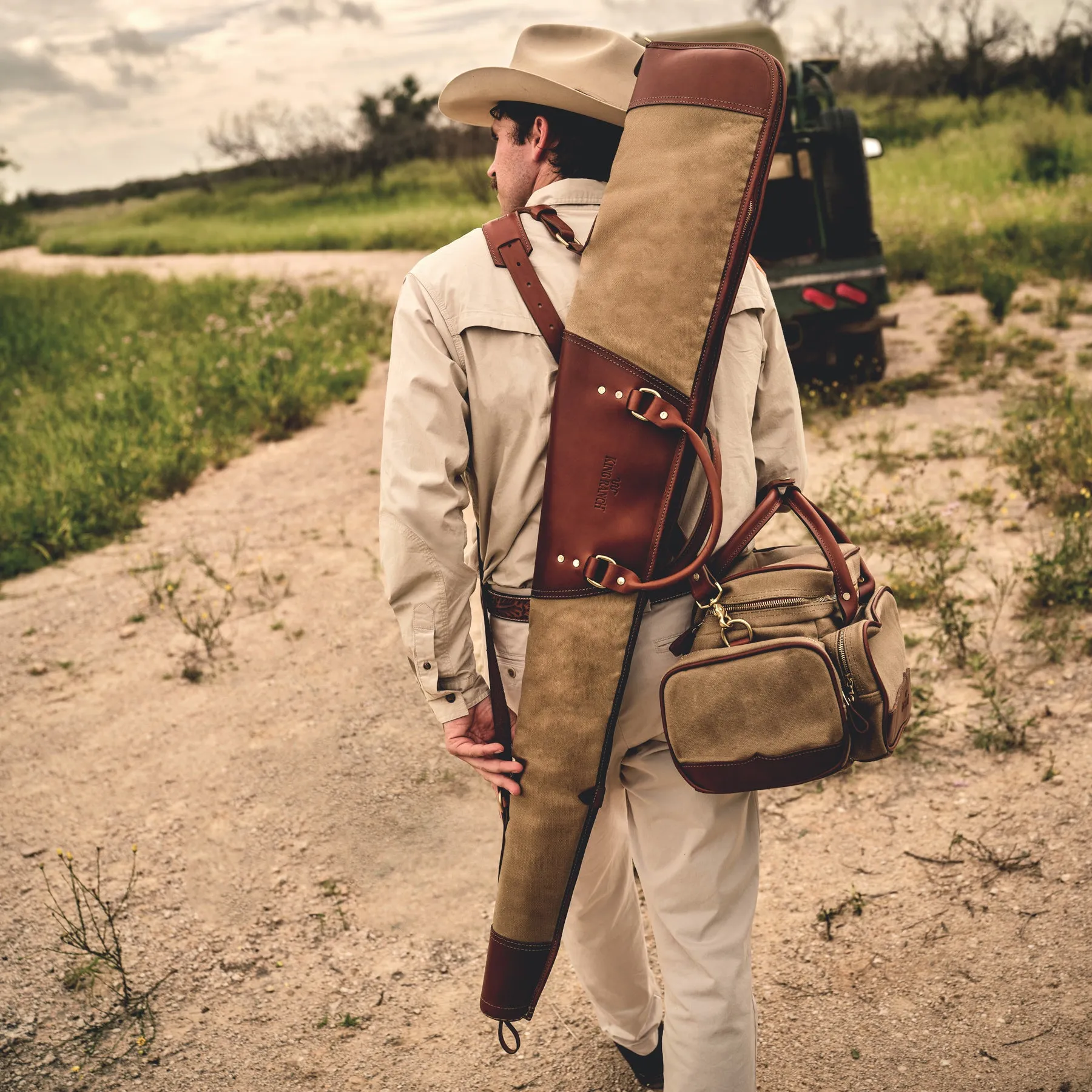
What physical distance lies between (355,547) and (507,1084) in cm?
339

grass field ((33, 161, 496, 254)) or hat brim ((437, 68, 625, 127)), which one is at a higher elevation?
grass field ((33, 161, 496, 254))

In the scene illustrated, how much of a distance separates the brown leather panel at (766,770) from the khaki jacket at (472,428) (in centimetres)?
41

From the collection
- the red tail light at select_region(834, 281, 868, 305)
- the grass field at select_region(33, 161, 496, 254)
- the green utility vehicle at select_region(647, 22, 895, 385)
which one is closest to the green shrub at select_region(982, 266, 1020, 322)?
the green utility vehicle at select_region(647, 22, 895, 385)

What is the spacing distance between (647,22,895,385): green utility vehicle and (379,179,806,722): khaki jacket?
178 inches

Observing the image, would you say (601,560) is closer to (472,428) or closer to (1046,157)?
(472,428)

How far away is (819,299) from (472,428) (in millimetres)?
4952

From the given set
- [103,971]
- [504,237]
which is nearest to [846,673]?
[504,237]

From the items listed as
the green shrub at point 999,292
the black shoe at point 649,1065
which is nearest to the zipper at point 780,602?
the black shoe at point 649,1065

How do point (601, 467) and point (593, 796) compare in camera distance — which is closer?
point (601, 467)

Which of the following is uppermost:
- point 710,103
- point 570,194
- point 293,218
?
point 293,218

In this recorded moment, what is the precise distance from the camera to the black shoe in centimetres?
221

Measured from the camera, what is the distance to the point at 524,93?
1646mm

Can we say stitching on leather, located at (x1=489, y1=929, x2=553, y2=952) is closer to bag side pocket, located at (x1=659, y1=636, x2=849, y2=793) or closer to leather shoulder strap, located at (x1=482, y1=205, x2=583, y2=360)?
bag side pocket, located at (x1=659, y1=636, x2=849, y2=793)

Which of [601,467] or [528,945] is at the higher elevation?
[601,467]
